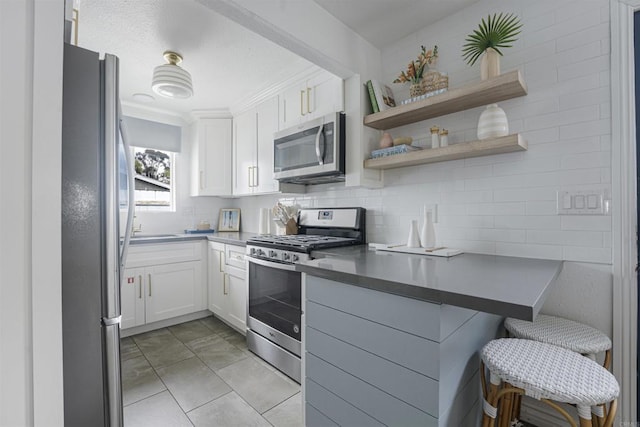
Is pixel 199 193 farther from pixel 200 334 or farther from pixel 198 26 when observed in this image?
pixel 198 26

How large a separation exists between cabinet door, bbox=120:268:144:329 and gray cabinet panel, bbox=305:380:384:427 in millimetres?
2128

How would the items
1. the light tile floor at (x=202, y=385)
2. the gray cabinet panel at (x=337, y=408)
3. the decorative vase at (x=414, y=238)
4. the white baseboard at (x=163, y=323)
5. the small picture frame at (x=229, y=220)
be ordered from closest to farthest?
1. the gray cabinet panel at (x=337, y=408)
2. the light tile floor at (x=202, y=385)
3. the decorative vase at (x=414, y=238)
4. the white baseboard at (x=163, y=323)
5. the small picture frame at (x=229, y=220)

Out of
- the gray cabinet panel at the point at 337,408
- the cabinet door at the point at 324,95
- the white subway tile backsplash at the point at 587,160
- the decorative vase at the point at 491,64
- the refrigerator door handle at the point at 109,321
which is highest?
the cabinet door at the point at 324,95

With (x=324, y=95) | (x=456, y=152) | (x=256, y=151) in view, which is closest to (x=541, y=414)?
(x=456, y=152)

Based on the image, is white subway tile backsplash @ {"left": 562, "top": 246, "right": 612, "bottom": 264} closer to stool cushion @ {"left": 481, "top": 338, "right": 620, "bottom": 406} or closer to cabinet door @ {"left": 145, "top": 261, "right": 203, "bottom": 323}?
stool cushion @ {"left": 481, "top": 338, "right": 620, "bottom": 406}

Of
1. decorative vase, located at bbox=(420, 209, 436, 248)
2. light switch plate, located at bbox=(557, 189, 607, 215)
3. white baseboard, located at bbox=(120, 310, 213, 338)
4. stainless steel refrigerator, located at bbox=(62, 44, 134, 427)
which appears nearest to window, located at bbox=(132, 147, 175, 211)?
white baseboard, located at bbox=(120, 310, 213, 338)

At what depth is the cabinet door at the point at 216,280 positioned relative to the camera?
293 cm

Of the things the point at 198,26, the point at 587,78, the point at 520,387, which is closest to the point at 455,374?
the point at 520,387

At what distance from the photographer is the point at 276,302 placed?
2121 millimetres

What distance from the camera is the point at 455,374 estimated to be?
1023 millimetres

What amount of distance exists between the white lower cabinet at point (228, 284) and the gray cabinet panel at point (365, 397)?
A: 4.68ft

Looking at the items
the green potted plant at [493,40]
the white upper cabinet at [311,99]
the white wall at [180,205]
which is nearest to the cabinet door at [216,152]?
the white wall at [180,205]
